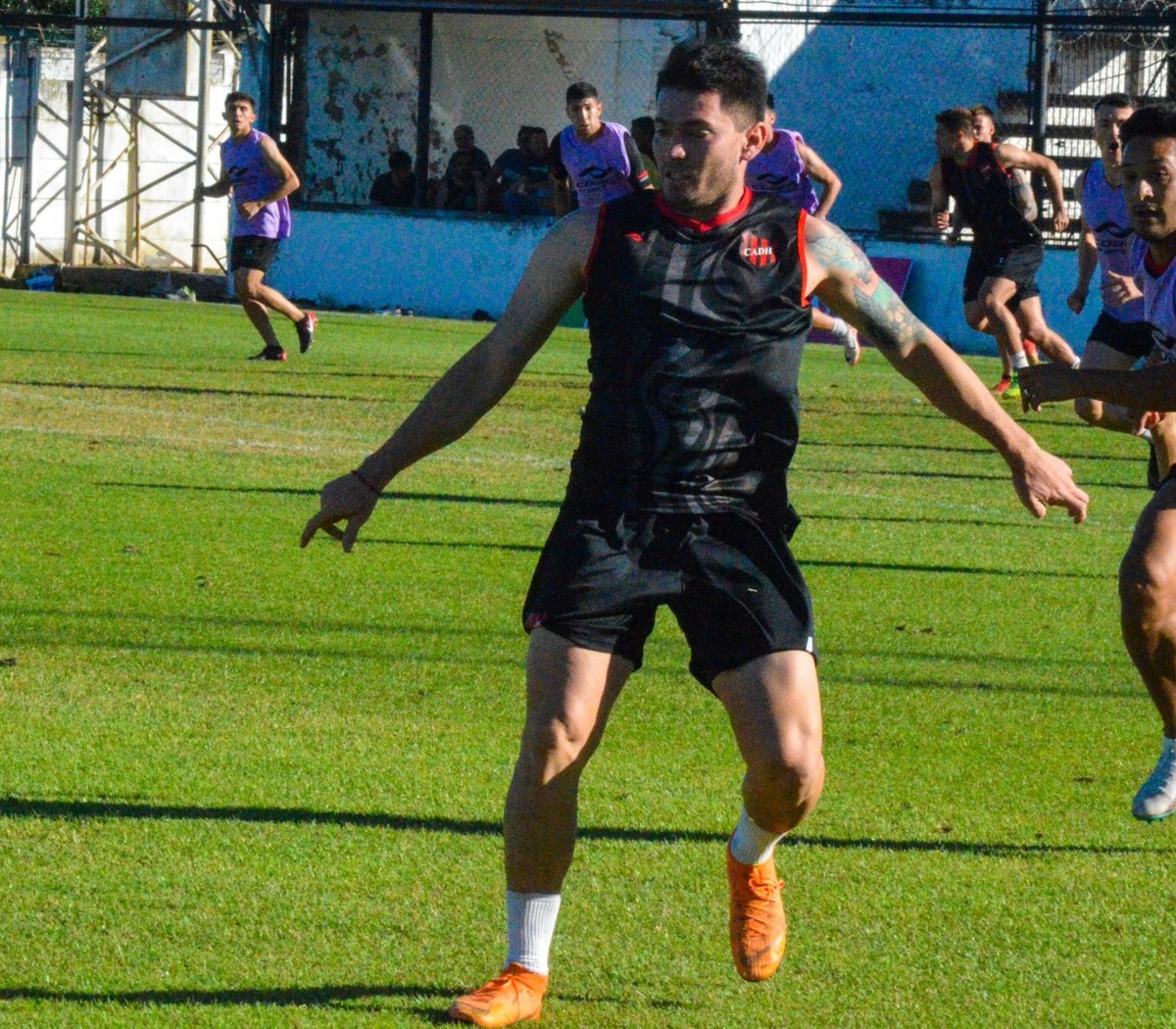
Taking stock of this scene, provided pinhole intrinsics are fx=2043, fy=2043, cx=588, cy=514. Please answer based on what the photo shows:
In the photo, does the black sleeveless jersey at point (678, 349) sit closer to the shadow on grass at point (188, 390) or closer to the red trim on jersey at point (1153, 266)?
the red trim on jersey at point (1153, 266)

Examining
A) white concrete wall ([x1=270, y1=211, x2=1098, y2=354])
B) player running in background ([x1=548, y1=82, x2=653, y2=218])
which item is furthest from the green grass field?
white concrete wall ([x1=270, y1=211, x2=1098, y2=354])

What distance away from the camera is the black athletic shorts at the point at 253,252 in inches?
695

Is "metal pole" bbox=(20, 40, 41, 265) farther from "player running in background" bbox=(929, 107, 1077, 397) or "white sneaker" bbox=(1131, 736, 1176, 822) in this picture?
"white sneaker" bbox=(1131, 736, 1176, 822)

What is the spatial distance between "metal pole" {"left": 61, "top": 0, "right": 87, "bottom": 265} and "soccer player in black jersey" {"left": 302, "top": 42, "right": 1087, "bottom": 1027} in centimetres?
2903

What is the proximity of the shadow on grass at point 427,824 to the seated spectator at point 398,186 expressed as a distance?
2366 cm

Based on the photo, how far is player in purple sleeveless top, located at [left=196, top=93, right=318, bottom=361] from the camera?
17.6 meters

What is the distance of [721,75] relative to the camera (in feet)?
13.1

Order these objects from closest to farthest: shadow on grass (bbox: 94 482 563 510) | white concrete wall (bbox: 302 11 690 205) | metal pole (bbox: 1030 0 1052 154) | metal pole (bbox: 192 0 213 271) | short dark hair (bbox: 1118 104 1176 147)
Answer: short dark hair (bbox: 1118 104 1176 147), shadow on grass (bbox: 94 482 563 510), metal pole (bbox: 1030 0 1052 154), metal pole (bbox: 192 0 213 271), white concrete wall (bbox: 302 11 690 205)

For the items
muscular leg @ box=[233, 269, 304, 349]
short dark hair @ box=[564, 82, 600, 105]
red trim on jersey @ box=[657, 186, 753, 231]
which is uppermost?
short dark hair @ box=[564, 82, 600, 105]

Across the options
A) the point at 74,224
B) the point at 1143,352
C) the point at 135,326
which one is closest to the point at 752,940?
the point at 1143,352

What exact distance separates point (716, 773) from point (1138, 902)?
133 cm

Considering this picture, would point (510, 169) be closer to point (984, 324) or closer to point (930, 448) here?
point (984, 324)

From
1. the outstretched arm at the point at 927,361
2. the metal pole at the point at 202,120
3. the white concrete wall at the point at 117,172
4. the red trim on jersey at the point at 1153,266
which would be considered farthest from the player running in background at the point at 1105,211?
the white concrete wall at the point at 117,172

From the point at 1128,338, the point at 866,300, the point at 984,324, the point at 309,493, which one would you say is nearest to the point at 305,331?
Answer: the point at 984,324
